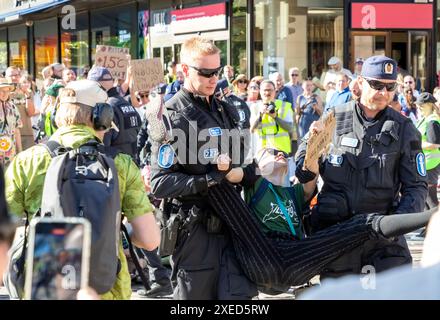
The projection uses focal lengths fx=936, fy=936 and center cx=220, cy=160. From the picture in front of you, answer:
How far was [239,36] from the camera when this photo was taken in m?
21.5

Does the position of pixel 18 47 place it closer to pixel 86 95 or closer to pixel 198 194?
pixel 198 194

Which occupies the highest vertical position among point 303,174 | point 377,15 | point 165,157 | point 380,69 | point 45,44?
point 45,44

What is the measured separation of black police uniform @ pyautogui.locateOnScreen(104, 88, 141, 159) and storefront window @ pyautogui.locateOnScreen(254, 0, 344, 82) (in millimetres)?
12173

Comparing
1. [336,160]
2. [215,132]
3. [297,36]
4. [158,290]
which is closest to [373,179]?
[336,160]

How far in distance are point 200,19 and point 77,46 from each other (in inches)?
374

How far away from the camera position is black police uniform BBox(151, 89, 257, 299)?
5.02 meters

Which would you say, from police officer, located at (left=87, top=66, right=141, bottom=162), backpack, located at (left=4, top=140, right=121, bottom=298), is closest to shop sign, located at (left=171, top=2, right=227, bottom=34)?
police officer, located at (left=87, top=66, right=141, bottom=162)

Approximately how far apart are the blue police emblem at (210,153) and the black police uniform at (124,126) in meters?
3.69

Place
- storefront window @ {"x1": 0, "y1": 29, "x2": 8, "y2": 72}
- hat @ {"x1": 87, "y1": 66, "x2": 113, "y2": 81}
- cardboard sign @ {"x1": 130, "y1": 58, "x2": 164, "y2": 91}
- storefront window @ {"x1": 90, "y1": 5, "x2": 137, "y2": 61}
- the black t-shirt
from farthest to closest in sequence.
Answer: storefront window @ {"x1": 0, "y1": 29, "x2": 8, "y2": 72}
storefront window @ {"x1": 90, "y1": 5, "x2": 137, "y2": 61}
the black t-shirt
cardboard sign @ {"x1": 130, "y1": 58, "x2": 164, "y2": 91}
hat @ {"x1": 87, "y1": 66, "x2": 113, "y2": 81}

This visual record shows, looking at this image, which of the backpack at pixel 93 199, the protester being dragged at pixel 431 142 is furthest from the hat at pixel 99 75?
the backpack at pixel 93 199

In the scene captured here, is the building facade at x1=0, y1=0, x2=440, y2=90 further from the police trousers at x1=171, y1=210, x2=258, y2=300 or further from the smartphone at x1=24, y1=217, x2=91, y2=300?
the smartphone at x1=24, y1=217, x2=91, y2=300

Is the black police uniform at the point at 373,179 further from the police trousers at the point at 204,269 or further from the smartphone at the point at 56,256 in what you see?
the smartphone at the point at 56,256
